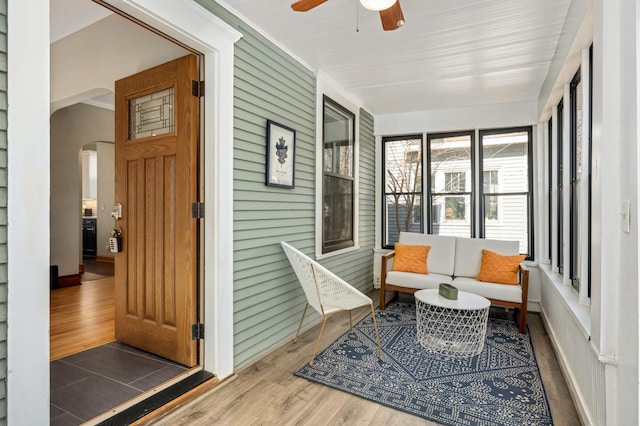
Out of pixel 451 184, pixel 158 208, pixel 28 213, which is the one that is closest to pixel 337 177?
pixel 451 184

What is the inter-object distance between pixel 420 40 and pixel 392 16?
1.10 m

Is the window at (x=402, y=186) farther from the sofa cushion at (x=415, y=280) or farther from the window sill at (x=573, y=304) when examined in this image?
the window sill at (x=573, y=304)

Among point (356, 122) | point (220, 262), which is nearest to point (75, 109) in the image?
point (356, 122)

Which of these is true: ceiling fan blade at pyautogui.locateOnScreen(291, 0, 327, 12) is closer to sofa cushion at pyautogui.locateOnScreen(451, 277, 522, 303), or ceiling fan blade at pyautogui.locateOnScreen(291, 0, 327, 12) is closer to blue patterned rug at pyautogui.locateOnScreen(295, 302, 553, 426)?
blue patterned rug at pyautogui.locateOnScreen(295, 302, 553, 426)

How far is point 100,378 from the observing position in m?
2.42

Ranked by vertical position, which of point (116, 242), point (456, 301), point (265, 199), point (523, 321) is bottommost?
point (523, 321)

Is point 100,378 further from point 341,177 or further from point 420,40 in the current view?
point 420,40

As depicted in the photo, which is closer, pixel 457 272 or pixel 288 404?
pixel 288 404

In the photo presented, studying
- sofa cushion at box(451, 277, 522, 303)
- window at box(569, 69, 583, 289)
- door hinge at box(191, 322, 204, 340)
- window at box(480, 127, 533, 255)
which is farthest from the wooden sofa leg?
door hinge at box(191, 322, 204, 340)

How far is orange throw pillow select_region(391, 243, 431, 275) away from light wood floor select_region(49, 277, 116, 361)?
3182mm

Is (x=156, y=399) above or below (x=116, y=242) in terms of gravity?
below

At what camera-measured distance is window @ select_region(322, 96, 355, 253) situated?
4020mm

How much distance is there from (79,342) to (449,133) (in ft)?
16.5

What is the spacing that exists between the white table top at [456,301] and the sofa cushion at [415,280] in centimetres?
71
